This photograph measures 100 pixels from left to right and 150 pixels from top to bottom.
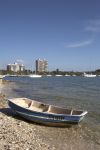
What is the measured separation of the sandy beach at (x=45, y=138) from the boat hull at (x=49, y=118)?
0.42m

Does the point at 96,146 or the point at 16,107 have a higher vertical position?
the point at 16,107

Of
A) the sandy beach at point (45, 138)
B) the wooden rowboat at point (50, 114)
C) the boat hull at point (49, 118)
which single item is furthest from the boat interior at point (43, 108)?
the sandy beach at point (45, 138)

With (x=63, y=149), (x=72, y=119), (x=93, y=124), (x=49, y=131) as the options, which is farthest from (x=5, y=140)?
(x=93, y=124)

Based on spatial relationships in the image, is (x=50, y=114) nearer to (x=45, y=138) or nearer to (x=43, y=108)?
(x=43, y=108)

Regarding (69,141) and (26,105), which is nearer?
(69,141)

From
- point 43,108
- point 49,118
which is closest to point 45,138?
point 49,118

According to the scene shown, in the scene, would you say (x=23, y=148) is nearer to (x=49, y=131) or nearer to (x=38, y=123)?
(x=49, y=131)

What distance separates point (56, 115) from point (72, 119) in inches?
50.5

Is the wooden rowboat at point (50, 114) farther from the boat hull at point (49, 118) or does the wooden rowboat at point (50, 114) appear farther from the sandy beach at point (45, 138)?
the sandy beach at point (45, 138)

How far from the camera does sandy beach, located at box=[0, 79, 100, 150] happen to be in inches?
577

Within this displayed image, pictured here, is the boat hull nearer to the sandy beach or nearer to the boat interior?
the sandy beach

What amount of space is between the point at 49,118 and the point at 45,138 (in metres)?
3.73

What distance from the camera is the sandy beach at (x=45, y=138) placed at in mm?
14668

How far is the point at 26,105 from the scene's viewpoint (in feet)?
84.7
